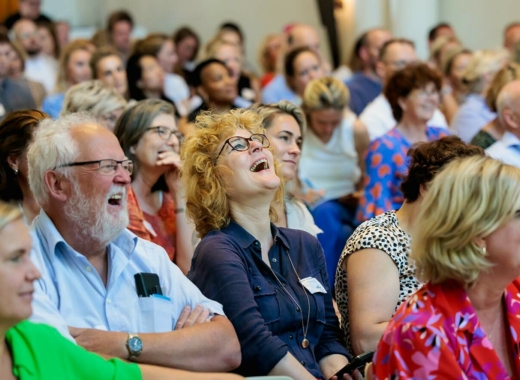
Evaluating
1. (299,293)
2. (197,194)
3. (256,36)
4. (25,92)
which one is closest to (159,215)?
(197,194)

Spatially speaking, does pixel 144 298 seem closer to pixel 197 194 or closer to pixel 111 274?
pixel 111 274

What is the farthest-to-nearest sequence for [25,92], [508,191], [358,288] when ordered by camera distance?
1. [25,92]
2. [358,288]
3. [508,191]

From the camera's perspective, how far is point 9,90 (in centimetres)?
632

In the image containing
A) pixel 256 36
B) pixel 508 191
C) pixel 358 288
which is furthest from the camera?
pixel 256 36

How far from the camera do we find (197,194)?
306 centimetres

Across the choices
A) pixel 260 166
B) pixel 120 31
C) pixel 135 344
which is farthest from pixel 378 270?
pixel 120 31

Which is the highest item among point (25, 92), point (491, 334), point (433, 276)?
point (25, 92)

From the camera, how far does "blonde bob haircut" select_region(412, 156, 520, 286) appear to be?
2.15 meters

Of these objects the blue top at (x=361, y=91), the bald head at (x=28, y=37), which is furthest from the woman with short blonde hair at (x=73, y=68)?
the blue top at (x=361, y=91)

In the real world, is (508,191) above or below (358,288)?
above

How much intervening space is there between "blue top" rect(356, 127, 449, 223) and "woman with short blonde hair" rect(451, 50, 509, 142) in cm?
139

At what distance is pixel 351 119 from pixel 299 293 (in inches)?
117

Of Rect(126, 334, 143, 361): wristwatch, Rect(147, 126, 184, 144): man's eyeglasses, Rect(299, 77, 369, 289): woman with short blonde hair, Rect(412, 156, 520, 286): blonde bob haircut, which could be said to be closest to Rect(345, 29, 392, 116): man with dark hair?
Rect(299, 77, 369, 289): woman with short blonde hair

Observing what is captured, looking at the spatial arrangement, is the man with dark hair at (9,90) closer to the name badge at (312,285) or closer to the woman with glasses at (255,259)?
the woman with glasses at (255,259)
